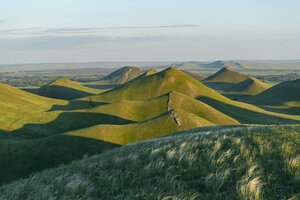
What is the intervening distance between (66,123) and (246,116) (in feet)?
226

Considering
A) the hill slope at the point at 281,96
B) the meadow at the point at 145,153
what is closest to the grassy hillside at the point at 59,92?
the meadow at the point at 145,153

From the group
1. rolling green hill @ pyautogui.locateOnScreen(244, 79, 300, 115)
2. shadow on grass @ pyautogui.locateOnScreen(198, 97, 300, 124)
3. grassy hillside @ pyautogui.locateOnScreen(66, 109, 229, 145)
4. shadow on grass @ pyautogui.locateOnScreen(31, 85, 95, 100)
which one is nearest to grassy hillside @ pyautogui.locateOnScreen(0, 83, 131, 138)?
grassy hillside @ pyautogui.locateOnScreen(66, 109, 229, 145)

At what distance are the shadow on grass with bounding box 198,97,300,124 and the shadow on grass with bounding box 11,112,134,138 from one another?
1814 inches

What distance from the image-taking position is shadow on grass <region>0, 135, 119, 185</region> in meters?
30.2

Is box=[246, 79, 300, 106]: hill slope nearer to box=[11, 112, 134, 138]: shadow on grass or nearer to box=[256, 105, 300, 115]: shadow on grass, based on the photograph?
box=[256, 105, 300, 115]: shadow on grass

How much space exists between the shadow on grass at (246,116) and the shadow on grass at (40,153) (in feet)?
202

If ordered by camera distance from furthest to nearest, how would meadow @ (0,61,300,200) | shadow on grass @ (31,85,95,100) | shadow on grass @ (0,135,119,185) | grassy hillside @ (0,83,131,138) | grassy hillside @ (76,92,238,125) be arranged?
shadow on grass @ (31,85,95,100)
grassy hillside @ (76,92,238,125)
grassy hillside @ (0,83,131,138)
shadow on grass @ (0,135,119,185)
meadow @ (0,61,300,200)

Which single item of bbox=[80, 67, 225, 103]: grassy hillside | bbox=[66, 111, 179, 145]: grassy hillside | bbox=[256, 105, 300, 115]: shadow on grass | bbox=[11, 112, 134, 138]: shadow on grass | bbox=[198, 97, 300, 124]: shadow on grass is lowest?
bbox=[256, 105, 300, 115]: shadow on grass

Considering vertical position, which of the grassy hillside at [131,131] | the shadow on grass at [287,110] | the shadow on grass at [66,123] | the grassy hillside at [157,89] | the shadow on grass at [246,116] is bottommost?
the shadow on grass at [287,110]

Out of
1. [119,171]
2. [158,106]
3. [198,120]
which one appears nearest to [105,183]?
[119,171]

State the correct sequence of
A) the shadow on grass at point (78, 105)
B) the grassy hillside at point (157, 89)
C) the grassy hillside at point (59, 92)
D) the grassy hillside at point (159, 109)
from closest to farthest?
the grassy hillside at point (159, 109) < the shadow on grass at point (78, 105) < the grassy hillside at point (157, 89) < the grassy hillside at point (59, 92)

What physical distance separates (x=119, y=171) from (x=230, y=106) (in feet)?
315

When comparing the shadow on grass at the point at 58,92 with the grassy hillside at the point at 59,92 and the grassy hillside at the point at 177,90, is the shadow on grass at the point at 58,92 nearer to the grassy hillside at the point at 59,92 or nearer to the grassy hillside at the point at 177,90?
the grassy hillside at the point at 59,92

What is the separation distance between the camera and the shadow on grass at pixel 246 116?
80700 millimetres
